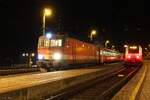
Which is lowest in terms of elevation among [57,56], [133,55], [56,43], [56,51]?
[57,56]

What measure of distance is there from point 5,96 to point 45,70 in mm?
25868

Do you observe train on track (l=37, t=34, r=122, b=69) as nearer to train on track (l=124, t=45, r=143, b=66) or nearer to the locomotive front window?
the locomotive front window

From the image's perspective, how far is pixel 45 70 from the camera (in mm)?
38312

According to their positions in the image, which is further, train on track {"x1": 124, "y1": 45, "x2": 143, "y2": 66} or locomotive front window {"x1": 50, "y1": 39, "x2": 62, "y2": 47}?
train on track {"x1": 124, "y1": 45, "x2": 143, "y2": 66}

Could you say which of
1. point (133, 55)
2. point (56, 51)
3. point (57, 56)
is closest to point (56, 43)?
point (56, 51)

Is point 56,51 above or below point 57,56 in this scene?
above

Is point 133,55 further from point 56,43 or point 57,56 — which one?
point 57,56

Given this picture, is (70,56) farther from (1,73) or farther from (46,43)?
(1,73)

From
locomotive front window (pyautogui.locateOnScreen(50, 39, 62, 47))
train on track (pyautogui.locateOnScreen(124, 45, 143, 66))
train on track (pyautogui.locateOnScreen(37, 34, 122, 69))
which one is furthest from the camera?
train on track (pyautogui.locateOnScreen(124, 45, 143, 66))

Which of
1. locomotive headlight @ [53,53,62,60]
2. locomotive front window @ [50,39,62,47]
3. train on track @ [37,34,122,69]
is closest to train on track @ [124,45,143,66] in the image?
train on track @ [37,34,122,69]

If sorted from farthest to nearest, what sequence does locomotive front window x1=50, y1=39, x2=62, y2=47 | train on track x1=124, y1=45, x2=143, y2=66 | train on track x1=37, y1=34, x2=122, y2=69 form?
train on track x1=124, y1=45, x2=143, y2=66 → locomotive front window x1=50, y1=39, x2=62, y2=47 → train on track x1=37, y1=34, x2=122, y2=69

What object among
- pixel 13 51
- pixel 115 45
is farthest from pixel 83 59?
pixel 115 45

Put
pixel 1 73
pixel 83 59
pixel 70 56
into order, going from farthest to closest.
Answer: pixel 83 59, pixel 70 56, pixel 1 73

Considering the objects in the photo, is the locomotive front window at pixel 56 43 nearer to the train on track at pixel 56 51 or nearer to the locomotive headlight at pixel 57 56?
the train on track at pixel 56 51
